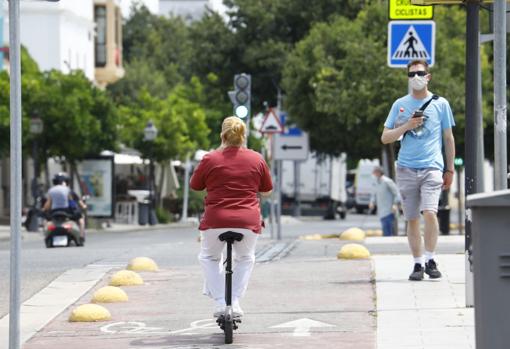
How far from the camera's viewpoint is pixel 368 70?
34.9 meters

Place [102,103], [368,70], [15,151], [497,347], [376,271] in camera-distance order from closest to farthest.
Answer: [497,347], [15,151], [376,271], [368,70], [102,103]

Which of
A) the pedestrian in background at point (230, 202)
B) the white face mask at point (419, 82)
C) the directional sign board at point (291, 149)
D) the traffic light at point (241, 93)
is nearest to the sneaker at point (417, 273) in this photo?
the white face mask at point (419, 82)

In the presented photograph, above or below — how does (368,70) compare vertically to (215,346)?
above

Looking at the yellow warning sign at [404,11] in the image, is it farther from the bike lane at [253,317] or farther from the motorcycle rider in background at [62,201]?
the motorcycle rider in background at [62,201]

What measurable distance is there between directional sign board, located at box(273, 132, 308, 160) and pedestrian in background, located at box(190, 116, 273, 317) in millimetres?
18188

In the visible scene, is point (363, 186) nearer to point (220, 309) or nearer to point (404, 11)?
point (404, 11)

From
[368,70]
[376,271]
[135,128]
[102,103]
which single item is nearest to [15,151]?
[376,271]

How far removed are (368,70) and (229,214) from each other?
24634mm

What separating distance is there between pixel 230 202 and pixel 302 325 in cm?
112

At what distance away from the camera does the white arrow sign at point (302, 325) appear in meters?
10.7

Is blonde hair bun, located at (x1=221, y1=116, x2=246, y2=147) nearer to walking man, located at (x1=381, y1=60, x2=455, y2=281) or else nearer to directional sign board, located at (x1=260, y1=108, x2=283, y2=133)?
walking man, located at (x1=381, y1=60, x2=455, y2=281)

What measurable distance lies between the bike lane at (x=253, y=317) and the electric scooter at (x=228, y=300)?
11cm

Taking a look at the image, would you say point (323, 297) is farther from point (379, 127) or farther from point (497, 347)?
point (379, 127)

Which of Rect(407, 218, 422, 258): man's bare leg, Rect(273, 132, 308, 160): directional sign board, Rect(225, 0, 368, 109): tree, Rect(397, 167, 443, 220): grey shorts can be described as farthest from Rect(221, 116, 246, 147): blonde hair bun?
Rect(225, 0, 368, 109): tree
